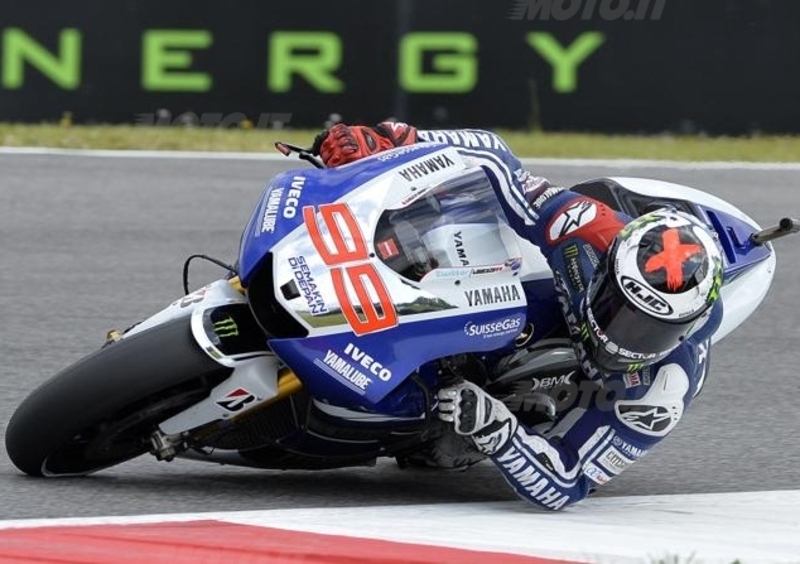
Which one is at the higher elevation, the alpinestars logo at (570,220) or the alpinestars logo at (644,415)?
the alpinestars logo at (570,220)

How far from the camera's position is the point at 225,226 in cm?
899

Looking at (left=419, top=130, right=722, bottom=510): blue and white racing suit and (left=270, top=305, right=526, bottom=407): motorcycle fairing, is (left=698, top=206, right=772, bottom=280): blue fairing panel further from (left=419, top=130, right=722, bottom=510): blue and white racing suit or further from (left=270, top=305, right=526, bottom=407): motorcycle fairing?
(left=270, top=305, right=526, bottom=407): motorcycle fairing

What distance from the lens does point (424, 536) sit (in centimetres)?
421

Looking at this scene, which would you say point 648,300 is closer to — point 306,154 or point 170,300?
point 306,154

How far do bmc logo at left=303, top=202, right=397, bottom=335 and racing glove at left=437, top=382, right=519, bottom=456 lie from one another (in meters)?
0.29

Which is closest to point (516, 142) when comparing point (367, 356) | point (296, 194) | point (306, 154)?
point (306, 154)

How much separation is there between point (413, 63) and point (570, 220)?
6566 millimetres

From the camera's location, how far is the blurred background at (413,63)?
11.0 meters

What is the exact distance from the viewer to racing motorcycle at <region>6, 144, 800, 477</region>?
14.2 ft

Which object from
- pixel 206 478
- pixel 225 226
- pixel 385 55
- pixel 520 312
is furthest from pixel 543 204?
pixel 385 55

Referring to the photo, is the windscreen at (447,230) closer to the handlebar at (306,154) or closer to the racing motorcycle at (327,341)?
the racing motorcycle at (327,341)

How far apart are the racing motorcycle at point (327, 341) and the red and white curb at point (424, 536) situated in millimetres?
259

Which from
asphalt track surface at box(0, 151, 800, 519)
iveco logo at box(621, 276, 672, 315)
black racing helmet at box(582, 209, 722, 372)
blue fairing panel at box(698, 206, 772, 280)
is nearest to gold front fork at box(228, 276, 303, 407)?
asphalt track surface at box(0, 151, 800, 519)

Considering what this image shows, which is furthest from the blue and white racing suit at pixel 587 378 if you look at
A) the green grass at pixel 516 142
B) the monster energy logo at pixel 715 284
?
the green grass at pixel 516 142
